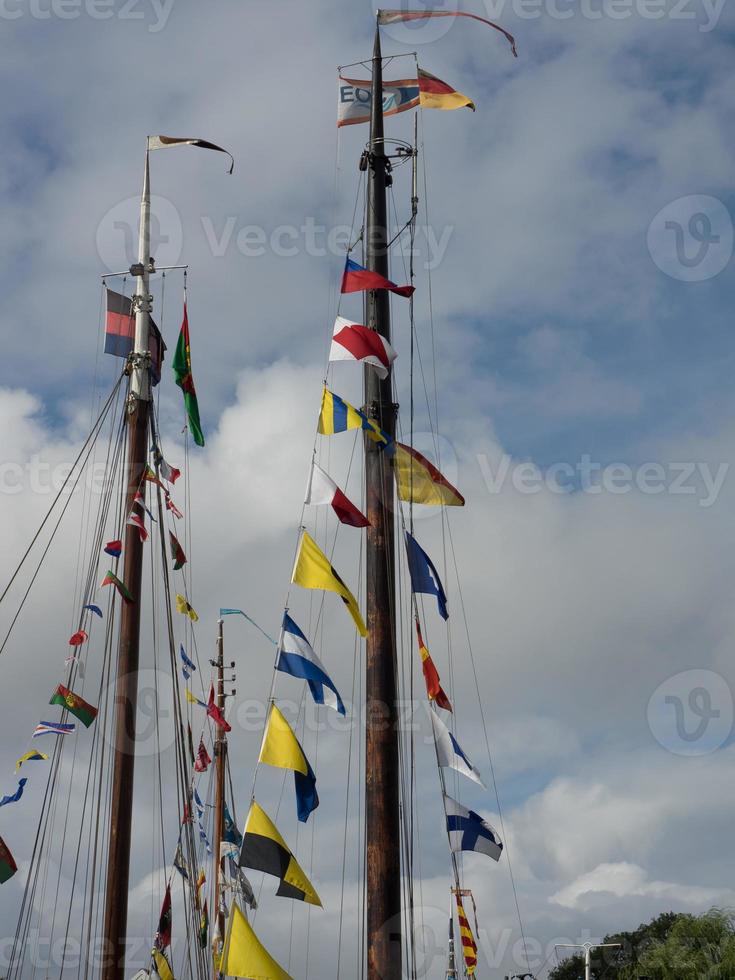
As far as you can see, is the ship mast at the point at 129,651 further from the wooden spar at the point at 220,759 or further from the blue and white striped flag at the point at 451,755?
the wooden spar at the point at 220,759

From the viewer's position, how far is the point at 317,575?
17.0m

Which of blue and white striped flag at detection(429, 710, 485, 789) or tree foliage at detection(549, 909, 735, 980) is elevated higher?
tree foliage at detection(549, 909, 735, 980)

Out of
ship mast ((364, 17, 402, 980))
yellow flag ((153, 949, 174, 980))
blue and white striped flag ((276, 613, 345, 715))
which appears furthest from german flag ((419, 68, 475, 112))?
yellow flag ((153, 949, 174, 980))

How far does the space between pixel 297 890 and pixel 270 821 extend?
0.93m

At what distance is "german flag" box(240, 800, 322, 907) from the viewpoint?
15.3 metres

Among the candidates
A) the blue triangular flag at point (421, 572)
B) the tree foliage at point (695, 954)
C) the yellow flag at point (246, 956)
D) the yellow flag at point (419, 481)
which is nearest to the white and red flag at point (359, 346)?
the yellow flag at point (419, 481)

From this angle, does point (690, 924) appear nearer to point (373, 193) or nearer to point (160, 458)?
point (160, 458)

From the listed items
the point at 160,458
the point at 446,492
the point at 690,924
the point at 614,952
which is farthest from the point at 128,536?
the point at 614,952

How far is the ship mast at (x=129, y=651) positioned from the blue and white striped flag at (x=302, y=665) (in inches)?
265

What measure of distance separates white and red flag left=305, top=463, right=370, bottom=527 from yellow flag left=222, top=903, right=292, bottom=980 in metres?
5.42

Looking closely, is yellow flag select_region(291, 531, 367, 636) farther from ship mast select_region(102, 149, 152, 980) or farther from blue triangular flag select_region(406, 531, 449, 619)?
ship mast select_region(102, 149, 152, 980)

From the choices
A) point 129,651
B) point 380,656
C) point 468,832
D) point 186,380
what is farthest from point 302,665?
point 186,380

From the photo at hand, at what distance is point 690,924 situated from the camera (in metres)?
38.1

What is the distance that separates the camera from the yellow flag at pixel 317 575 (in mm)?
16766
